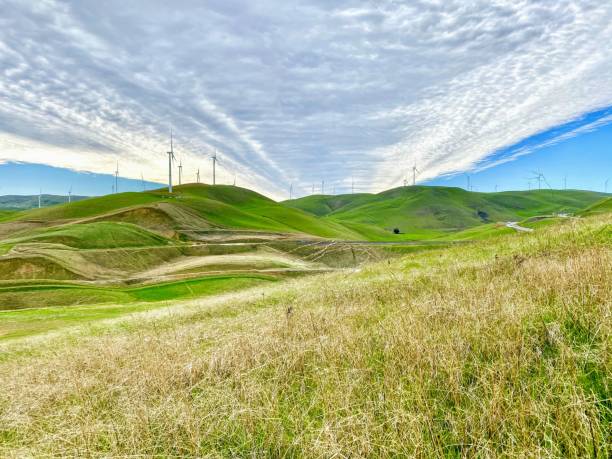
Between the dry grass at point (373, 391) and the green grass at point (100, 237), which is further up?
the green grass at point (100, 237)

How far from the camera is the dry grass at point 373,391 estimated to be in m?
3.45

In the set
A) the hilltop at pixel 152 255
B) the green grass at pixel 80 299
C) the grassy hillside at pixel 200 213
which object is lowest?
the green grass at pixel 80 299

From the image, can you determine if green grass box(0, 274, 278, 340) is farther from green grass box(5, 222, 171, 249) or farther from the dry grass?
green grass box(5, 222, 171, 249)

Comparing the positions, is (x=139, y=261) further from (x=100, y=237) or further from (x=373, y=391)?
(x=373, y=391)

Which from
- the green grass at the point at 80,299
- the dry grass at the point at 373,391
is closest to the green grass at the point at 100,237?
the green grass at the point at 80,299

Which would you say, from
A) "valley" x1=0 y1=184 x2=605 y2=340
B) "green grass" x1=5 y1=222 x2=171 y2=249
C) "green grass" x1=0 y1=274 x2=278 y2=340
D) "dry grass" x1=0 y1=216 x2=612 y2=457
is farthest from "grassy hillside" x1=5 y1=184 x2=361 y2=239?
"dry grass" x1=0 y1=216 x2=612 y2=457

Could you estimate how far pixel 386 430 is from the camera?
3750mm

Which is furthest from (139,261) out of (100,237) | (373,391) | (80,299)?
(373,391)

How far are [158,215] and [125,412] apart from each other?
120521mm

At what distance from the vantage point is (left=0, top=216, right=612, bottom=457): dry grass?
3447 millimetres

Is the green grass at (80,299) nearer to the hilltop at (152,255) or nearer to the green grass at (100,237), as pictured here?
the hilltop at (152,255)

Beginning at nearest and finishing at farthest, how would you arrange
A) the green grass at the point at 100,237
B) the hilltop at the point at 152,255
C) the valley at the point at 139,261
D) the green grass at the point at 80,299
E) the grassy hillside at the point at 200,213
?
the green grass at the point at 80,299 < the valley at the point at 139,261 < the hilltop at the point at 152,255 < the green grass at the point at 100,237 < the grassy hillside at the point at 200,213

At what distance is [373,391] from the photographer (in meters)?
4.59

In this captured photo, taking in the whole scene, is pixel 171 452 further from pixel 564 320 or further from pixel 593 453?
pixel 564 320
